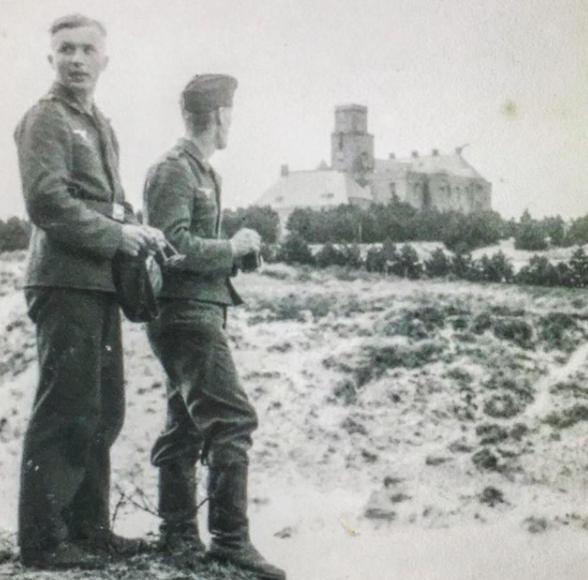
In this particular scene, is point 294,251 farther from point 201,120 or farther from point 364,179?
point 201,120

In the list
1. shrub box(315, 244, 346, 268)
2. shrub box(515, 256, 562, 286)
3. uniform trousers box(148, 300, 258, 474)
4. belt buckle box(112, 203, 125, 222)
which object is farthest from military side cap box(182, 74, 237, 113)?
shrub box(515, 256, 562, 286)

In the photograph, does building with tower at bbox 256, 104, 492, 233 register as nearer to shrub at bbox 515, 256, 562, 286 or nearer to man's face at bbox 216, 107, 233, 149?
shrub at bbox 515, 256, 562, 286

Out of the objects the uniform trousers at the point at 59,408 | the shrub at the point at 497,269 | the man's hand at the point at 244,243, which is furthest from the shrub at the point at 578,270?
the uniform trousers at the point at 59,408

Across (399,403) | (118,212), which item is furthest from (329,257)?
(118,212)

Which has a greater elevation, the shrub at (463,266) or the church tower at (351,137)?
the church tower at (351,137)

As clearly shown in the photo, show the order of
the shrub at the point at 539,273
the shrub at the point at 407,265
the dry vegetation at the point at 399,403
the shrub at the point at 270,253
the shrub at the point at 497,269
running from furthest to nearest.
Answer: the shrub at the point at 407,265 → the shrub at the point at 497,269 → the shrub at the point at 270,253 → the shrub at the point at 539,273 → the dry vegetation at the point at 399,403

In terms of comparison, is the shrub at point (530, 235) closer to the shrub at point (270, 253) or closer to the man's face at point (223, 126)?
the shrub at point (270, 253)

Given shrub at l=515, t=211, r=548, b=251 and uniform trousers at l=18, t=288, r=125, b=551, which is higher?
shrub at l=515, t=211, r=548, b=251

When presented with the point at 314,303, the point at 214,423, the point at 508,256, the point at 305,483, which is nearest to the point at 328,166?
the point at 314,303
